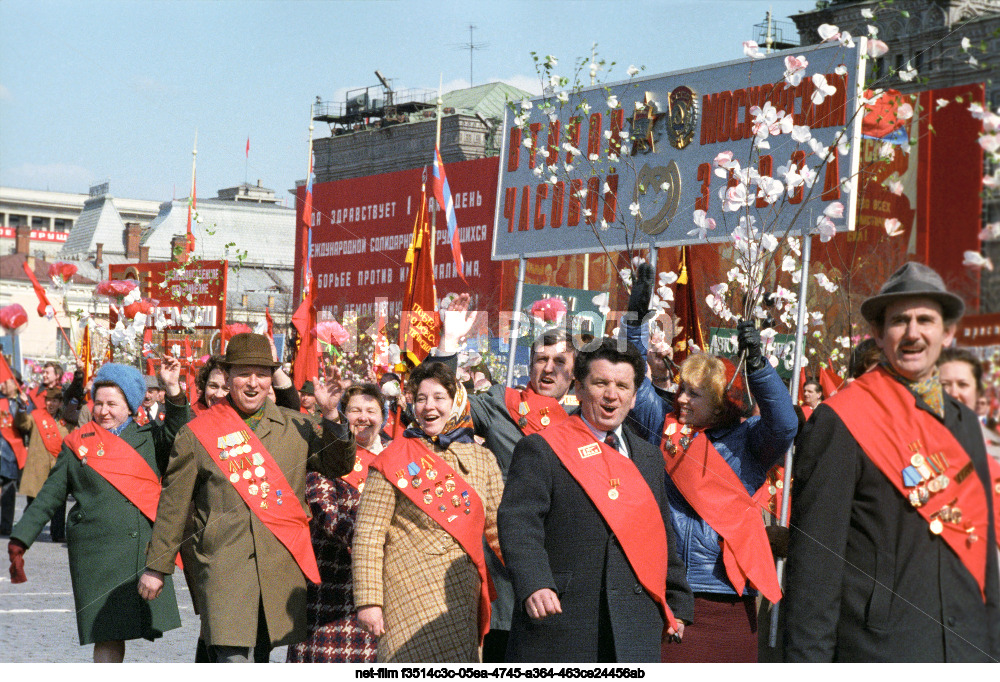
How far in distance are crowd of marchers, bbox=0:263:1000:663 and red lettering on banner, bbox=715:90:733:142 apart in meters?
0.90

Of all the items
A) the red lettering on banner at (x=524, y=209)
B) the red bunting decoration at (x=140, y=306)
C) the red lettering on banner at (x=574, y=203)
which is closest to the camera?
the red lettering on banner at (x=574, y=203)

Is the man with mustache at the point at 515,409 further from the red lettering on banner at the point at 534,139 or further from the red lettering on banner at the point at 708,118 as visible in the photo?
the red lettering on banner at the point at 708,118

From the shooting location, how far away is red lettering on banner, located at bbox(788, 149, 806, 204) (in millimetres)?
5007

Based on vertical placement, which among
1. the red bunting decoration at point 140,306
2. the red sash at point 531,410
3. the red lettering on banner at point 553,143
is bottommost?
the red sash at point 531,410

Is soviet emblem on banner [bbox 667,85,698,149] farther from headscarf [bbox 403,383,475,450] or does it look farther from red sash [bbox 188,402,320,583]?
red sash [bbox 188,402,320,583]

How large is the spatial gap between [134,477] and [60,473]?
39cm

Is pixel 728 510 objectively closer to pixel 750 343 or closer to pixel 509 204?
pixel 750 343

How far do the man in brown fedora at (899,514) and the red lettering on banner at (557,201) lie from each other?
129 inches

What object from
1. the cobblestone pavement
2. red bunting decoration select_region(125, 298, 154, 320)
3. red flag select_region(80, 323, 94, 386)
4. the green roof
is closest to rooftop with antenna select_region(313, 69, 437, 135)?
the green roof

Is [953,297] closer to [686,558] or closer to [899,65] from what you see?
[899,65]

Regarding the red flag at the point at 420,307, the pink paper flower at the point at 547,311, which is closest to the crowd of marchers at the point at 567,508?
the red flag at the point at 420,307

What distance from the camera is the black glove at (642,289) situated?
5469 millimetres

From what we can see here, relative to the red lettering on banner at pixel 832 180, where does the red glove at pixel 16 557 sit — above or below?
below

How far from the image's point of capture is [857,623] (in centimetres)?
355
